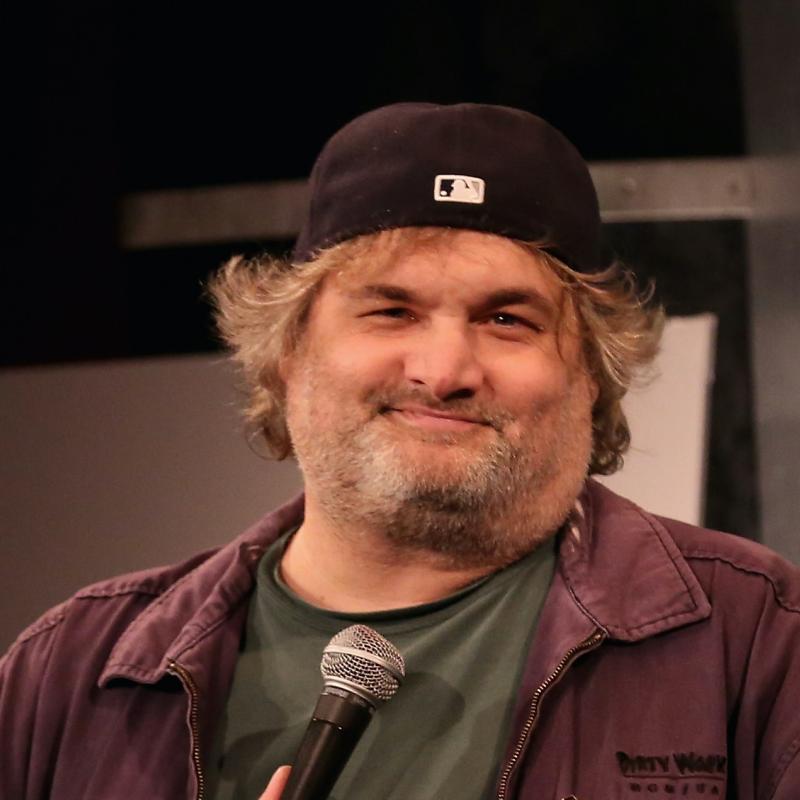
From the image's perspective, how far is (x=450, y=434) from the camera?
5.87 ft

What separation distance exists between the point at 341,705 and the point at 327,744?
4 cm

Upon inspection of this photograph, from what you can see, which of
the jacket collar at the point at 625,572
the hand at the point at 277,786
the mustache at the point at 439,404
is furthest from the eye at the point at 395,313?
the hand at the point at 277,786

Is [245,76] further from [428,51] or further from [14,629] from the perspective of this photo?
[14,629]

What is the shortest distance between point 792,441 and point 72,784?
4.68ft

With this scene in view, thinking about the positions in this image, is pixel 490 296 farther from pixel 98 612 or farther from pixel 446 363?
pixel 98 612

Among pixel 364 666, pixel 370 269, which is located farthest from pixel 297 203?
pixel 364 666

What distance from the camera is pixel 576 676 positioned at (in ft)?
5.59

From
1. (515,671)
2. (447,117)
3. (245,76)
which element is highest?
(245,76)

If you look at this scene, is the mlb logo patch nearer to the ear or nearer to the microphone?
the ear

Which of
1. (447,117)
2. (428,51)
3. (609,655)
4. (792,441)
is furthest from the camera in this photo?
(428,51)

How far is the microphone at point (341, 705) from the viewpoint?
4.61ft

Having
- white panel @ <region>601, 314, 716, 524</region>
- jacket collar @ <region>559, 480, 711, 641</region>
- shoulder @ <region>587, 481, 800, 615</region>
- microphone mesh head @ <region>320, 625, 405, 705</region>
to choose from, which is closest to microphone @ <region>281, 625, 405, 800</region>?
microphone mesh head @ <region>320, 625, 405, 705</region>

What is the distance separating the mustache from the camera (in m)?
1.78

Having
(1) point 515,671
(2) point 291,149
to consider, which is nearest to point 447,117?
(1) point 515,671
